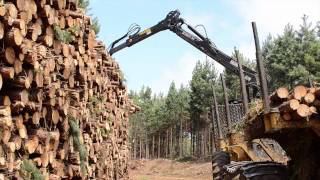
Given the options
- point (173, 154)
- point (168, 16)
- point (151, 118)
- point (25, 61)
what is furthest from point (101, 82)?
point (151, 118)

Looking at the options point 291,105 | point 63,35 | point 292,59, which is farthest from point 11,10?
point 292,59

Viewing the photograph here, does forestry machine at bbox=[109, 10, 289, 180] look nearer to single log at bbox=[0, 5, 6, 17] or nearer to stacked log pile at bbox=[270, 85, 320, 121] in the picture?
stacked log pile at bbox=[270, 85, 320, 121]

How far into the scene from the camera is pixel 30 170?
21.3ft

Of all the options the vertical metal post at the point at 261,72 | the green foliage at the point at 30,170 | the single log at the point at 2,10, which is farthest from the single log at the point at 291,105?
the single log at the point at 2,10

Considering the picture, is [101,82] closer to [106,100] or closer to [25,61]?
[106,100]

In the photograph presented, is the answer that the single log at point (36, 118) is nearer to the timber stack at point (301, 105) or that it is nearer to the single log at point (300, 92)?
the timber stack at point (301, 105)

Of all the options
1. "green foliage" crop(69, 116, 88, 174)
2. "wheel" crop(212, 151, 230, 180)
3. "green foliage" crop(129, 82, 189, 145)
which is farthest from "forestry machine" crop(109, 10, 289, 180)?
"green foliage" crop(129, 82, 189, 145)

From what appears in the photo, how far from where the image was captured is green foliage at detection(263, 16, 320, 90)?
3516 centimetres

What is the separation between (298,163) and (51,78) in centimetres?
403

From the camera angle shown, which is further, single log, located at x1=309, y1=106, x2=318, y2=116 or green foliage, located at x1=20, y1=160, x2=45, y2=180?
single log, located at x1=309, y1=106, x2=318, y2=116

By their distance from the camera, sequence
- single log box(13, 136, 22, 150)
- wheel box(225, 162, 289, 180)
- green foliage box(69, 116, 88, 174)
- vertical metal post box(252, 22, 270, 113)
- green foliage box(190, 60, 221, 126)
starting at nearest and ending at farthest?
1. single log box(13, 136, 22, 150)
2. vertical metal post box(252, 22, 270, 113)
3. green foliage box(69, 116, 88, 174)
4. wheel box(225, 162, 289, 180)
5. green foliage box(190, 60, 221, 126)

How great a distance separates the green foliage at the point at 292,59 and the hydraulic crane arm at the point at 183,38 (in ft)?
48.4

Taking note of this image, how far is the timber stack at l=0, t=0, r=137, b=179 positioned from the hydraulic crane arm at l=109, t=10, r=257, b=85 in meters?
10.8

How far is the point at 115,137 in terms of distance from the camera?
14.1m
